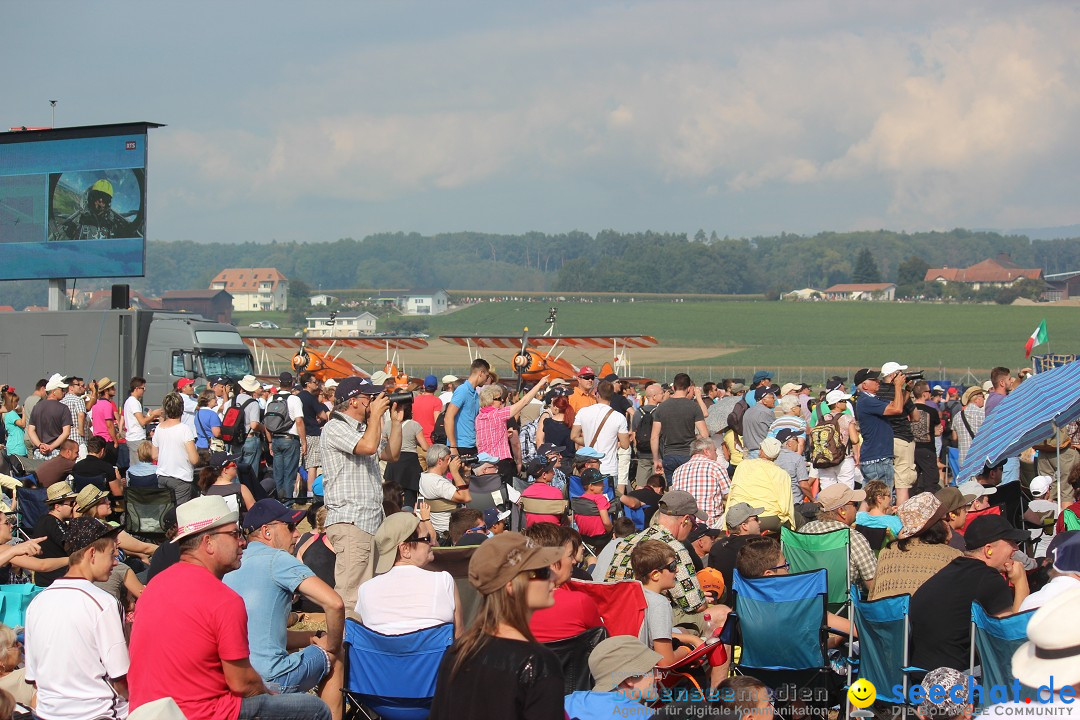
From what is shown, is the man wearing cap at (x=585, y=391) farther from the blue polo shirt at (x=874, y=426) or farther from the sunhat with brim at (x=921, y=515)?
the sunhat with brim at (x=921, y=515)

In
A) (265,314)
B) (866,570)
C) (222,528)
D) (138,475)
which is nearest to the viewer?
(222,528)

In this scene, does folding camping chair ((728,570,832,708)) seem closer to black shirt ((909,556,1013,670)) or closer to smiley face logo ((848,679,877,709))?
smiley face logo ((848,679,877,709))

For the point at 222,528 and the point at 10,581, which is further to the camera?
the point at 10,581

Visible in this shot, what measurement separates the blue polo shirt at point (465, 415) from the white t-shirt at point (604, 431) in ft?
3.83

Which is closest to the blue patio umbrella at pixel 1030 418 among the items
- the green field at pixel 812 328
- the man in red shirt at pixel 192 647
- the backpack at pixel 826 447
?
the backpack at pixel 826 447

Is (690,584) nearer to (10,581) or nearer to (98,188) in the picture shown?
(10,581)

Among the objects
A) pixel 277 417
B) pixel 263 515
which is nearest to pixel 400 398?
pixel 263 515

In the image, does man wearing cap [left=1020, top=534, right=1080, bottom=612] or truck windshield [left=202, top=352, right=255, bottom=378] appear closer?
man wearing cap [left=1020, top=534, right=1080, bottom=612]

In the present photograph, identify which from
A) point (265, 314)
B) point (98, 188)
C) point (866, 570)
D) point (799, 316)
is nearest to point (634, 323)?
point (799, 316)

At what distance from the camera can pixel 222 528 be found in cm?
418

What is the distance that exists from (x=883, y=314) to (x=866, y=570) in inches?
3853

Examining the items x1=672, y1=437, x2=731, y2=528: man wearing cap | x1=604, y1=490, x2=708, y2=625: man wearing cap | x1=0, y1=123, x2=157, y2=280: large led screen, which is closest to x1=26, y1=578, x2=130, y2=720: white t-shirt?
x1=604, y1=490, x2=708, y2=625: man wearing cap

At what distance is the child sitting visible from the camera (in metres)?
5.00

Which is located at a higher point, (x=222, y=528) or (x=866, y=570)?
(x=222, y=528)
